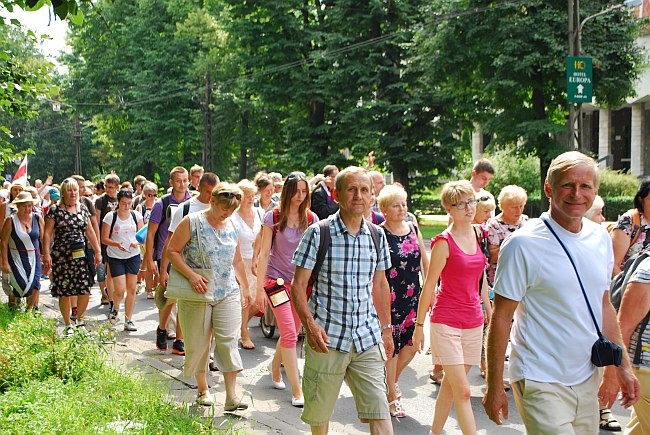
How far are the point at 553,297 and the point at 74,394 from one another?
3.94 m

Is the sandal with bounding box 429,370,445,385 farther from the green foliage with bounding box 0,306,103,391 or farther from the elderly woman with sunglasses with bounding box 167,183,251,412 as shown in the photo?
the green foliage with bounding box 0,306,103,391

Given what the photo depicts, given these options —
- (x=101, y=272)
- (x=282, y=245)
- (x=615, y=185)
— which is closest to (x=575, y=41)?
(x=615, y=185)

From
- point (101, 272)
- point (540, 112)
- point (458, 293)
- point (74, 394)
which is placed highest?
point (540, 112)

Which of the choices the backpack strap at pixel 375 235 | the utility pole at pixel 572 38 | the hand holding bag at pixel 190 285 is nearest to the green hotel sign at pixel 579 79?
the utility pole at pixel 572 38

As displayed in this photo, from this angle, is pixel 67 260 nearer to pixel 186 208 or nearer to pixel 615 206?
pixel 186 208

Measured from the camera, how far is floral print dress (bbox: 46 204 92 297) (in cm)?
982

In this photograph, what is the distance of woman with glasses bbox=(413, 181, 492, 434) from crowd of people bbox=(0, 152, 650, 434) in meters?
0.01

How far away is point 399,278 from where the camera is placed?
677 cm

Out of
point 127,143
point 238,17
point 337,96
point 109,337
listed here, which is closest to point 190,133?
point 127,143

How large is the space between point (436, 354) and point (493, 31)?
24438 millimetres

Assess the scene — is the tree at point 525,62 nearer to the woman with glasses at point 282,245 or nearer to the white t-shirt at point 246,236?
the white t-shirt at point 246,236

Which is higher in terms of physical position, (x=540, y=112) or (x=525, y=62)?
(x=525, y=62)

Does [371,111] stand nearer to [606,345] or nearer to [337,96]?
[337,96]

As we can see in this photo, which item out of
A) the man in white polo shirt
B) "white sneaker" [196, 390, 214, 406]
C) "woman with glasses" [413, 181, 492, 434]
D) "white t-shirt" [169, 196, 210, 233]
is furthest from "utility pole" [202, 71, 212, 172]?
the man in white polo shirt
